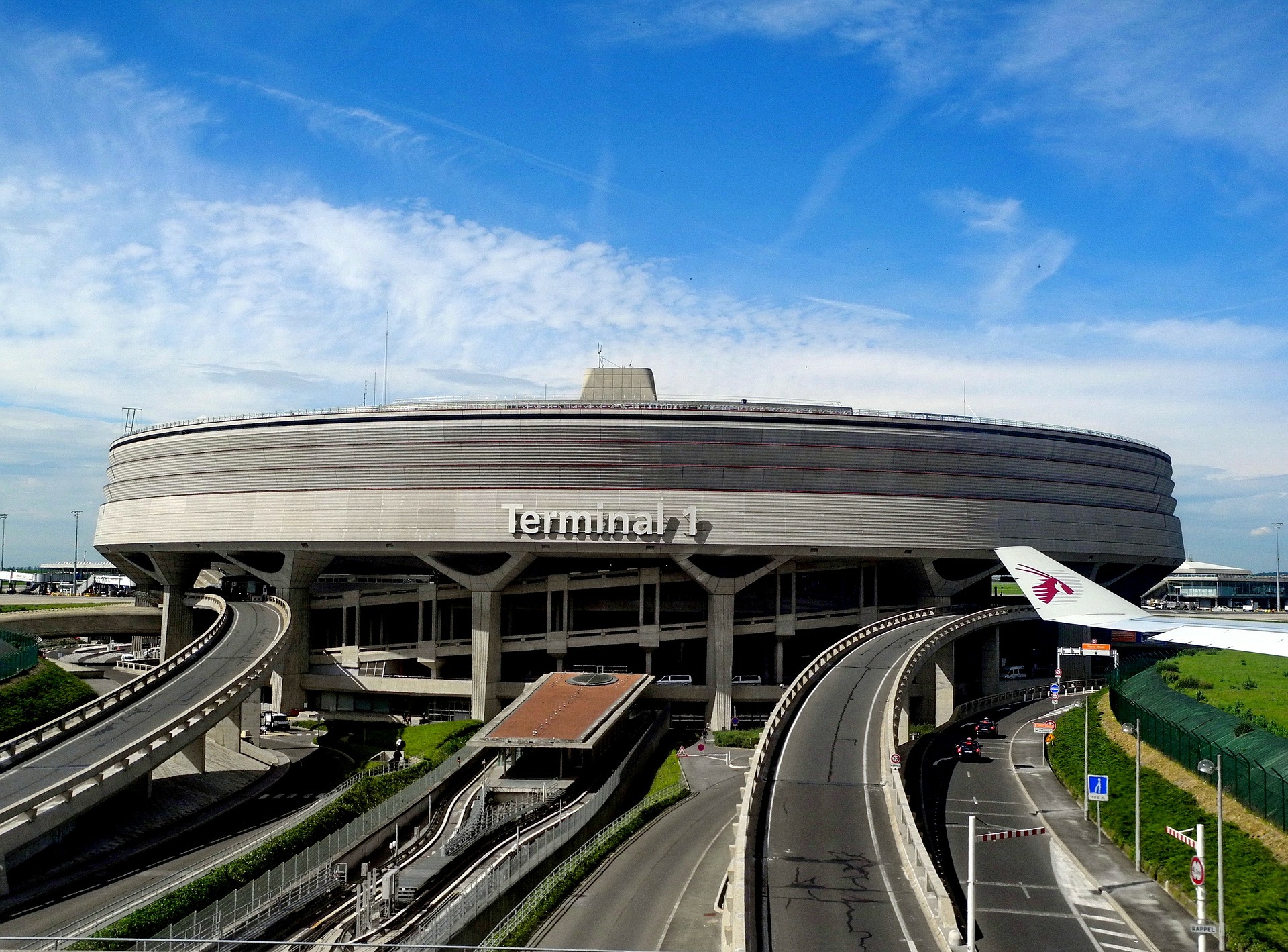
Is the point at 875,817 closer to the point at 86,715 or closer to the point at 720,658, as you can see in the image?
the point at 720,658

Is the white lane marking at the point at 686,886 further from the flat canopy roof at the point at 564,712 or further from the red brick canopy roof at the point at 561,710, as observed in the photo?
the red brick canopy roof at the point at 561,710

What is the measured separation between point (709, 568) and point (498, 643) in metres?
18.9

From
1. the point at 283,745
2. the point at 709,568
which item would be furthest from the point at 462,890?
the point at 709,568

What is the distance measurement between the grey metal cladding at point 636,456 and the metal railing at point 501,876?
32.2 meters

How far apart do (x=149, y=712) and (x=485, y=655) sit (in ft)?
98.0

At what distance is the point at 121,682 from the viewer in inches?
3853

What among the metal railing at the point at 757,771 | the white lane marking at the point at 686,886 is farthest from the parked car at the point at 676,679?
the white lane marking at the point at 686,886

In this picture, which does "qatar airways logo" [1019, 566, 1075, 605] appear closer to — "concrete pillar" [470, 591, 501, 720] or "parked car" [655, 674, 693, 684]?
"parked car" [655, 674, 693, 684]

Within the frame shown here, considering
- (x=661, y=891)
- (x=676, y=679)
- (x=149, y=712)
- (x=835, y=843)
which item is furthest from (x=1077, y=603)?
(x=676, y=679)

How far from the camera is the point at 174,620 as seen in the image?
107 m

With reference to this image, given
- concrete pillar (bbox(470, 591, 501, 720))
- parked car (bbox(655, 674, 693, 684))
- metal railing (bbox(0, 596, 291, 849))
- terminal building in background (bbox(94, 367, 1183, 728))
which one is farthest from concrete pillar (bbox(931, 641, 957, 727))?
metal railing (bbox(0, 596, 291, 849))

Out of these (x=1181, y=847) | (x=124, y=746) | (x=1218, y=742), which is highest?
(x=1218, y=742)

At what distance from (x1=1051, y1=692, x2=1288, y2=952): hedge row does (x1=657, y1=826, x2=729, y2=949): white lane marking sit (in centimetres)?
1812

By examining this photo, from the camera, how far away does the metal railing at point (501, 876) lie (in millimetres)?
38438
